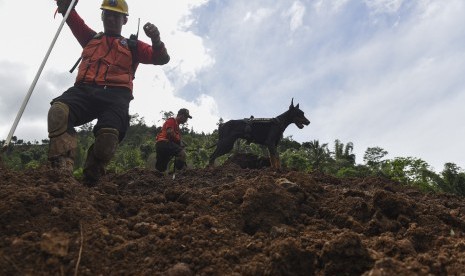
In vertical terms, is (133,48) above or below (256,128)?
below

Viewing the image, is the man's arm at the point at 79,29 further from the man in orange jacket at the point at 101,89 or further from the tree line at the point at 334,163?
the tree line at the point at 334,163

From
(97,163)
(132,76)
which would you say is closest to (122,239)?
(97,163)

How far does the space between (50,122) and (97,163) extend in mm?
515

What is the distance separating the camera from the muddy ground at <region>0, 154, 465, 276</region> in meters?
1.67

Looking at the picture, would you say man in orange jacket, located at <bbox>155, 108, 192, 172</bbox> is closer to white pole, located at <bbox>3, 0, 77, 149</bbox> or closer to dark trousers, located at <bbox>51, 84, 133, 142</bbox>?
white pole, located at <bbox>3, 0, 77, 149</bbox>

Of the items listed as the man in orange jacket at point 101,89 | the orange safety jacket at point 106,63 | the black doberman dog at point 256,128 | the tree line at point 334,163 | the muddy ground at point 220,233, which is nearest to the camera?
the muddy ground at point 220,233

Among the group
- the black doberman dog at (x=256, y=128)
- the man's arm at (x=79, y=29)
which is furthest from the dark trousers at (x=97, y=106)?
the black doberman dog at (x=256, y=128)

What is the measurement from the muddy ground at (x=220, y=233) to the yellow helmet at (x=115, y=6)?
2.00 meters

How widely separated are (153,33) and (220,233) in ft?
8.41

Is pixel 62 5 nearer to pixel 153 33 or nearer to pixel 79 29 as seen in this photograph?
pixel 79 29

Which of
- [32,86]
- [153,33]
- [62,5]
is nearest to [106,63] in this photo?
[153,33]

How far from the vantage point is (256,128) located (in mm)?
8938

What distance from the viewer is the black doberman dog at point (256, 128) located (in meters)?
8.79

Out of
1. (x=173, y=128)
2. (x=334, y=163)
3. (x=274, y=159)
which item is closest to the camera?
(x=274, y=159)
